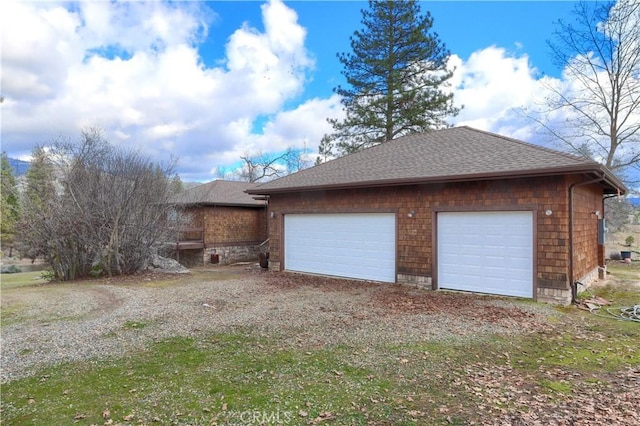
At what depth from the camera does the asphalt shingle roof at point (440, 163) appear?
727cm

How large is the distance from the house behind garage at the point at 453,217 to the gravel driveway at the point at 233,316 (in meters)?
0.66

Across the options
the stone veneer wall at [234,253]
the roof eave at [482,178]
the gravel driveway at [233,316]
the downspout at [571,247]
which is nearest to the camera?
the gravel driveway at [233,316]

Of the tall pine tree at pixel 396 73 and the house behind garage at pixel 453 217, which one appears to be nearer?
the house behind garage at pixel 453 217

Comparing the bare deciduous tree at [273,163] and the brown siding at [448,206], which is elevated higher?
the bare deciduous tree at [273,163]

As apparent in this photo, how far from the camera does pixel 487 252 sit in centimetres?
790

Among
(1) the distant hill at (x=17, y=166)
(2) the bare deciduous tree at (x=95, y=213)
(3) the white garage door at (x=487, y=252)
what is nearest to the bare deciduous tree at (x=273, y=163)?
(1) the distant hill at (x=17, y=166)

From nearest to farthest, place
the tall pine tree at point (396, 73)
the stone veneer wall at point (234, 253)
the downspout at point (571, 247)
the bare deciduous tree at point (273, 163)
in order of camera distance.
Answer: the downspout at point (571, 247)
the stone veneer wall at point (234, 253)
the tall pine tree at point (396, 73)
the bare deciduous tree at point (273, 163)

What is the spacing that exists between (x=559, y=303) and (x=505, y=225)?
5.80 ft

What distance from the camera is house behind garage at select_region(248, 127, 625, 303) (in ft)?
23.6

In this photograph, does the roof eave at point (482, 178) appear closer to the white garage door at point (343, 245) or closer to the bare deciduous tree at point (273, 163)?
the white garage door at point (343, 245)

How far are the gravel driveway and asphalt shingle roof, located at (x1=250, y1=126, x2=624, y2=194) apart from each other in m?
2.61

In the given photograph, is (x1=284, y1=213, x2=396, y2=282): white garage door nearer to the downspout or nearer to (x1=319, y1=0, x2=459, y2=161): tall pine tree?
the downspout

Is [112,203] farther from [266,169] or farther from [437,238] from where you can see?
[266,169]

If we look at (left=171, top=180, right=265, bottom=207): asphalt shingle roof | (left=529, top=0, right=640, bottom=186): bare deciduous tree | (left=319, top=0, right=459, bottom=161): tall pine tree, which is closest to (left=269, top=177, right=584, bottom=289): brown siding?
(left=171, top=180, right=265, bottom=207): asphalt shingle roof
